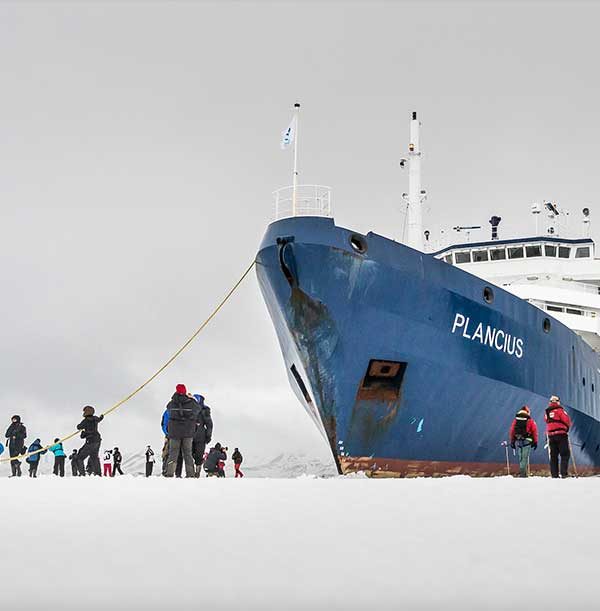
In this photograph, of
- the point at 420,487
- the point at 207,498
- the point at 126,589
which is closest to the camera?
the point at 126,589

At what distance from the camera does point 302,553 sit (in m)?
A: 3.79

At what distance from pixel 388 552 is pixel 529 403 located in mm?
15293

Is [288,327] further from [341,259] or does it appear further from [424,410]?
[424,410]

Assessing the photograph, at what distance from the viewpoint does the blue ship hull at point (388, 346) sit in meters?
15.5

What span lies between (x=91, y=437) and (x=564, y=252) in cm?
1854

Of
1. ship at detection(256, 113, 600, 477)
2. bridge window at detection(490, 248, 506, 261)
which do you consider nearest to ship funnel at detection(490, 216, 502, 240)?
bridge window at detection(490, 248, 506, 261)

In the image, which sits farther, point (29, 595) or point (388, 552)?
point (388, 552)

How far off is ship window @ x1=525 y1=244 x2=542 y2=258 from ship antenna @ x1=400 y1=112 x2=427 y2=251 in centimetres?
550

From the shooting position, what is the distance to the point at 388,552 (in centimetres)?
382

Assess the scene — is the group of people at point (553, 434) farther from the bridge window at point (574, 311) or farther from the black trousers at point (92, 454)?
the bridge window at point (574, 311)

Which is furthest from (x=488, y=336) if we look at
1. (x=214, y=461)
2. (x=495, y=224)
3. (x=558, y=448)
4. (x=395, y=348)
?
(x=495, y=224)

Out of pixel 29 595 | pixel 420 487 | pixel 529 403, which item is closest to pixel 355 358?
pixel 529 403

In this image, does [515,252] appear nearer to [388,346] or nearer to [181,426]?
[388,346]

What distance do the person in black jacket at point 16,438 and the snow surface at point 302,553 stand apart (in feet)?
36.2
